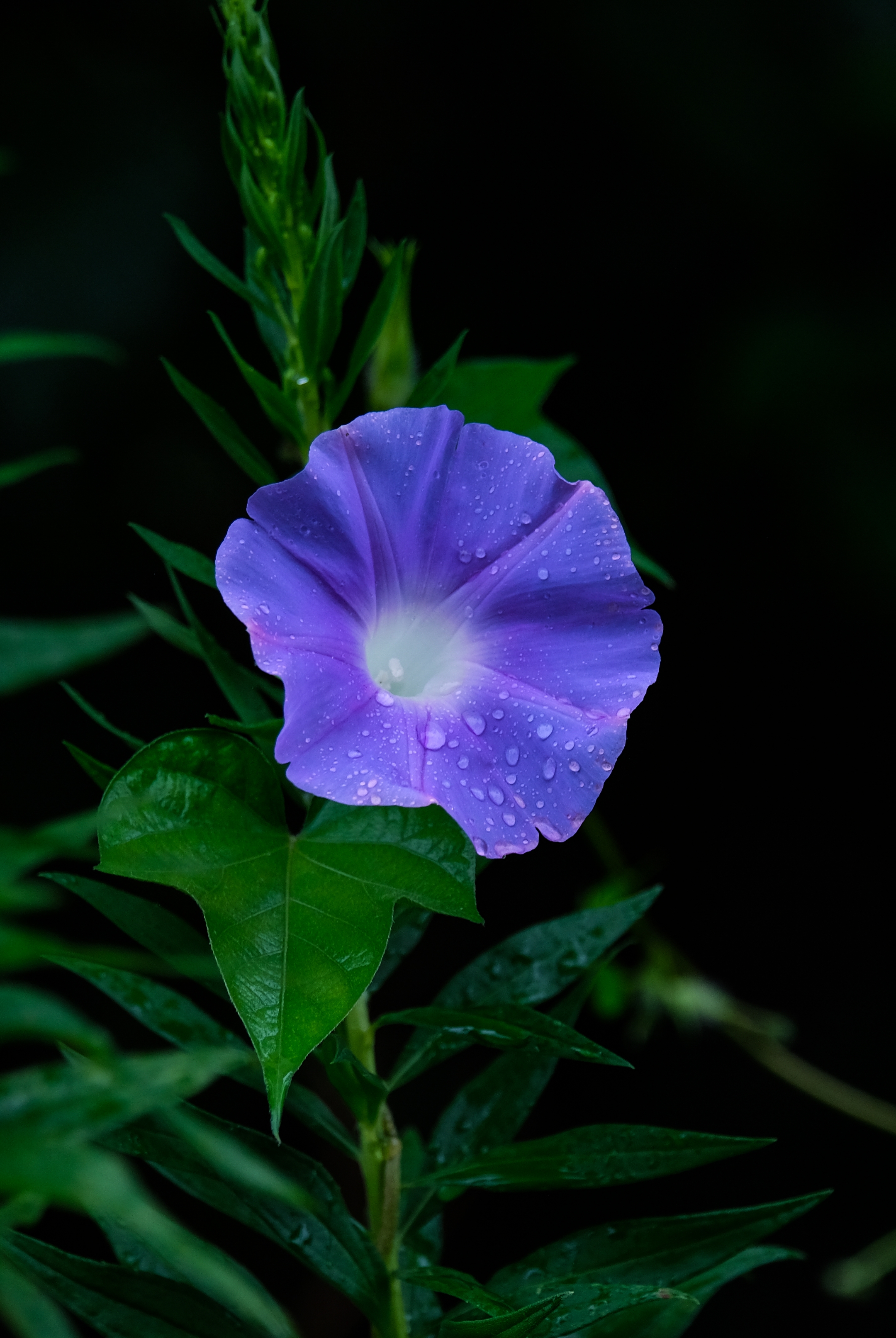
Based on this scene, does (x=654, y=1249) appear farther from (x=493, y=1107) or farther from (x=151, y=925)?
(x=151, y=925)

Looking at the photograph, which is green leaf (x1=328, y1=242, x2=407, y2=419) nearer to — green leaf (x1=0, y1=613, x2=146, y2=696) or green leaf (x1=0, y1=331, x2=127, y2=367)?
green leaf (x1=0, y1=331, x2=127, y2=367)

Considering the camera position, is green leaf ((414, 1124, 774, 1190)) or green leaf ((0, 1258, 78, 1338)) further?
green leaf ((414, 1124, 774, 1190))

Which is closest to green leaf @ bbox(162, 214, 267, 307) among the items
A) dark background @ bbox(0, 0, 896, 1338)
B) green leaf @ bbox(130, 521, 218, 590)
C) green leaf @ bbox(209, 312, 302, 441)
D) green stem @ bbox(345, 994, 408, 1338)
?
green leaf @ bbox(209, 312, 302, 441)

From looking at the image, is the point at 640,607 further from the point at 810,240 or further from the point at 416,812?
the point at 810,240

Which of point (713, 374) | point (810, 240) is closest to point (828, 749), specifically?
point (713, 374)

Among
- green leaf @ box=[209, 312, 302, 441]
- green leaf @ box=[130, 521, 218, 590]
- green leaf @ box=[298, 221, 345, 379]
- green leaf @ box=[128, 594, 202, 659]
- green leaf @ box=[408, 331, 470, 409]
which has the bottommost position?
green leaf @ box=[128, 594, 202, 659]

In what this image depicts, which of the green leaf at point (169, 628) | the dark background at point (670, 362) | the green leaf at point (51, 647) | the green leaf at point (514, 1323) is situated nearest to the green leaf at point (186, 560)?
the green leaf at point (169, 628)

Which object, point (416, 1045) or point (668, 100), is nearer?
point (416, 1045)

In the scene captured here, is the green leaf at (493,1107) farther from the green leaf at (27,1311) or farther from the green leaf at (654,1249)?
the green leaf at (27,1311)
